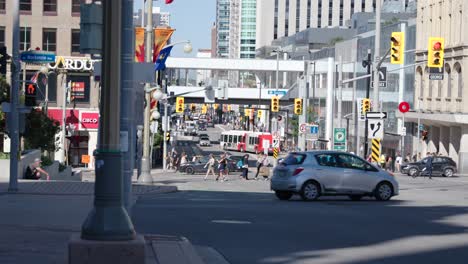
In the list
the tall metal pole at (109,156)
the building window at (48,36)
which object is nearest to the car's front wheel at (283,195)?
the tall metal pole at (109,156)

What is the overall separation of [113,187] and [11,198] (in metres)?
16.6

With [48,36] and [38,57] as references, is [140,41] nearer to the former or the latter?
[38,57]

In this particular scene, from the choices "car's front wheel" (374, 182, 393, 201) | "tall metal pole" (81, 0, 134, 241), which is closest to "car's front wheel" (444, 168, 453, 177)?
"car's front wheel" (374, 182, 393, 201)

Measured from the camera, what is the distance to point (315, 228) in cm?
1959

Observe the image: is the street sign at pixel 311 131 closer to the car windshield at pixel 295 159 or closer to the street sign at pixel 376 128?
the street sign at pixel 376 128

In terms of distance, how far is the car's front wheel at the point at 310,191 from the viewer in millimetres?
28672

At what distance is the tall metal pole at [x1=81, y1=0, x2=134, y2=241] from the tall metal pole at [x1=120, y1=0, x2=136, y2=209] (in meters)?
3.13

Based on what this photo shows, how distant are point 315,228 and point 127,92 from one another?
270 inches

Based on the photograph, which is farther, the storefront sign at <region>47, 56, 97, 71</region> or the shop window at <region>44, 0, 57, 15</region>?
the shop window at <region>44, 0, 57, 15</region>

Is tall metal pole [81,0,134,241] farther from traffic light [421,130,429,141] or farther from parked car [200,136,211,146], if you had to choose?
parked car [200,136,211,146]

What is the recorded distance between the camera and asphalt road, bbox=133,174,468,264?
50.9ft

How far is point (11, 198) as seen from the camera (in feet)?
86.7

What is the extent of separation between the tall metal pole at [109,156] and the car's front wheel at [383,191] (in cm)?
1932

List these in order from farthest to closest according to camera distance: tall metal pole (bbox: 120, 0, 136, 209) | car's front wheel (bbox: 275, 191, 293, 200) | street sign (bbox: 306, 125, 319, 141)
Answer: street sign (bbox: 306, 125, 319, 141) → car's front wheel (bbox: 275, 191, 293, 200) → tall metal pole (bbox: 120, 0, 136, 209)
